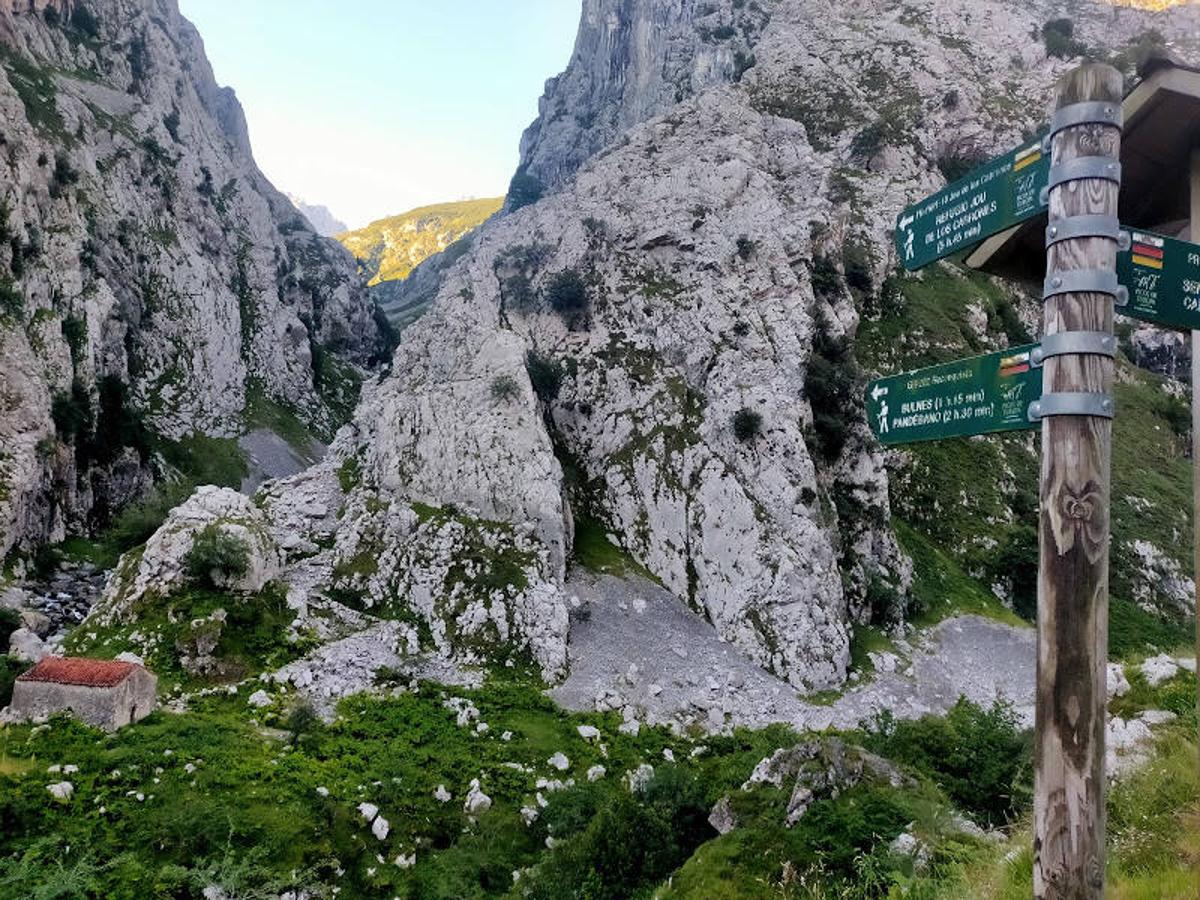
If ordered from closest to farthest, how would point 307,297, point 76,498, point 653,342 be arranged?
point 653,342
point 76,498
point 307,297

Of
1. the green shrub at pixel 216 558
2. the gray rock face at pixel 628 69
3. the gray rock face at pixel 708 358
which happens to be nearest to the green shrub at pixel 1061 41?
the gray rock face at pixel 708 358

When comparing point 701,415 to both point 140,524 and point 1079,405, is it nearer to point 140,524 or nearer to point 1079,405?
point 140,524

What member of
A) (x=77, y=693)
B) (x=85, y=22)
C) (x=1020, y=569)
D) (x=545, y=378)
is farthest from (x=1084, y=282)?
(x=85, y=22)

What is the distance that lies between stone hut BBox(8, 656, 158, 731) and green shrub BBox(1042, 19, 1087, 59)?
338 feet

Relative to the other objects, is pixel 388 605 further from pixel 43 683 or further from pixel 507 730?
pixel 43 683

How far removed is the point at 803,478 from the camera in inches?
1538

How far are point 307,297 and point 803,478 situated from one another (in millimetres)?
92232

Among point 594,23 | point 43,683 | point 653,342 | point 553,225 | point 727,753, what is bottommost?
point 727,753

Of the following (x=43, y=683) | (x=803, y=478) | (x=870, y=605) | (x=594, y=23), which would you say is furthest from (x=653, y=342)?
(x=594, y=23)

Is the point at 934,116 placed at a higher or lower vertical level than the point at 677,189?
higher

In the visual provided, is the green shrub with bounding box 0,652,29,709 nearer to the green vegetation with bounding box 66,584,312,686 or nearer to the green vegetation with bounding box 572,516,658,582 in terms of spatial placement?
the green vegetation with bounding box 66,584,312,686

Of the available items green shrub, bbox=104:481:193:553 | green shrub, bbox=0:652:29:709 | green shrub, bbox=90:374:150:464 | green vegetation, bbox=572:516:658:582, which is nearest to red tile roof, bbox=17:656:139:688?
green shrub, bbox=0:652:29:709

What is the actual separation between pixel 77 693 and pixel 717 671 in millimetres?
24710

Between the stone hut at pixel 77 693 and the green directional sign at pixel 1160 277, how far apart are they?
26865 mm
